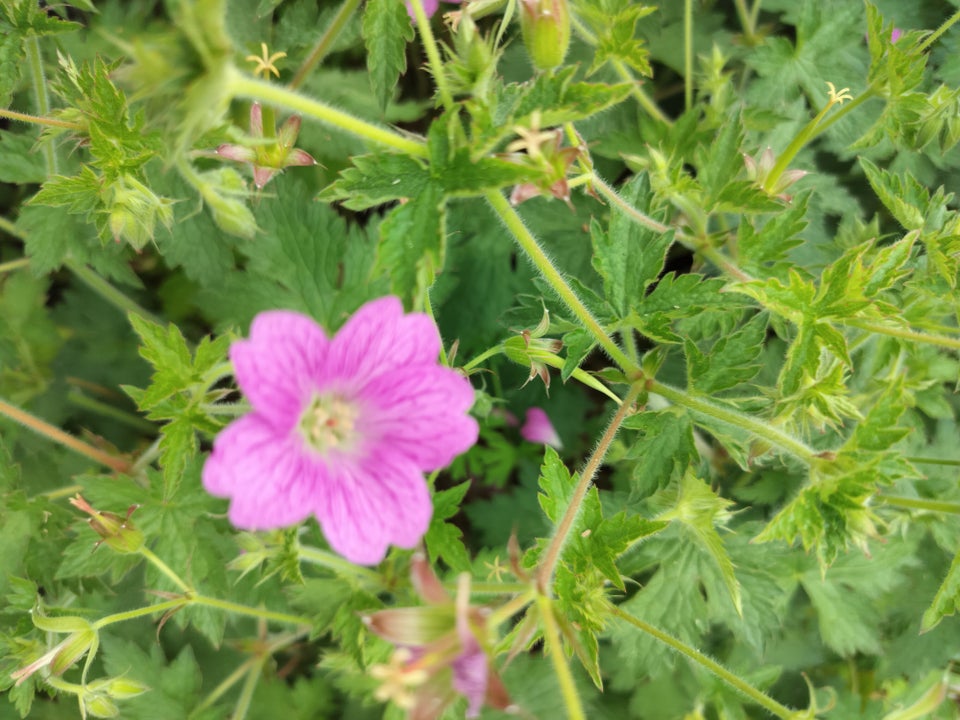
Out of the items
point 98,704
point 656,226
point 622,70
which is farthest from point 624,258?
point 98,704

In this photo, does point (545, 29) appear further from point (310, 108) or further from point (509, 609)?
point (509, 609)

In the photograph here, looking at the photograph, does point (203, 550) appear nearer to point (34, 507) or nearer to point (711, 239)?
point (34, 507)

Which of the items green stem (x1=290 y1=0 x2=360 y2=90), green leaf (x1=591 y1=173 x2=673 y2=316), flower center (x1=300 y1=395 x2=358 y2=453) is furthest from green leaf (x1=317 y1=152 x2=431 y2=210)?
green stem (x1=290 y1=0 x2=360 y2=90)

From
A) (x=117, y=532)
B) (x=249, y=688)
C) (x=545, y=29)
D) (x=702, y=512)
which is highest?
(x=545, y=29)

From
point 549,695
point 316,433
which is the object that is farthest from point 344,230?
point 549,695

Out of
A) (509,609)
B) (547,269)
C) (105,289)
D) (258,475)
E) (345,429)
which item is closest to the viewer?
(509,609)

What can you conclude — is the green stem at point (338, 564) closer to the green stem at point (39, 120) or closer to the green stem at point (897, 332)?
the green stem at point (39, 120)
